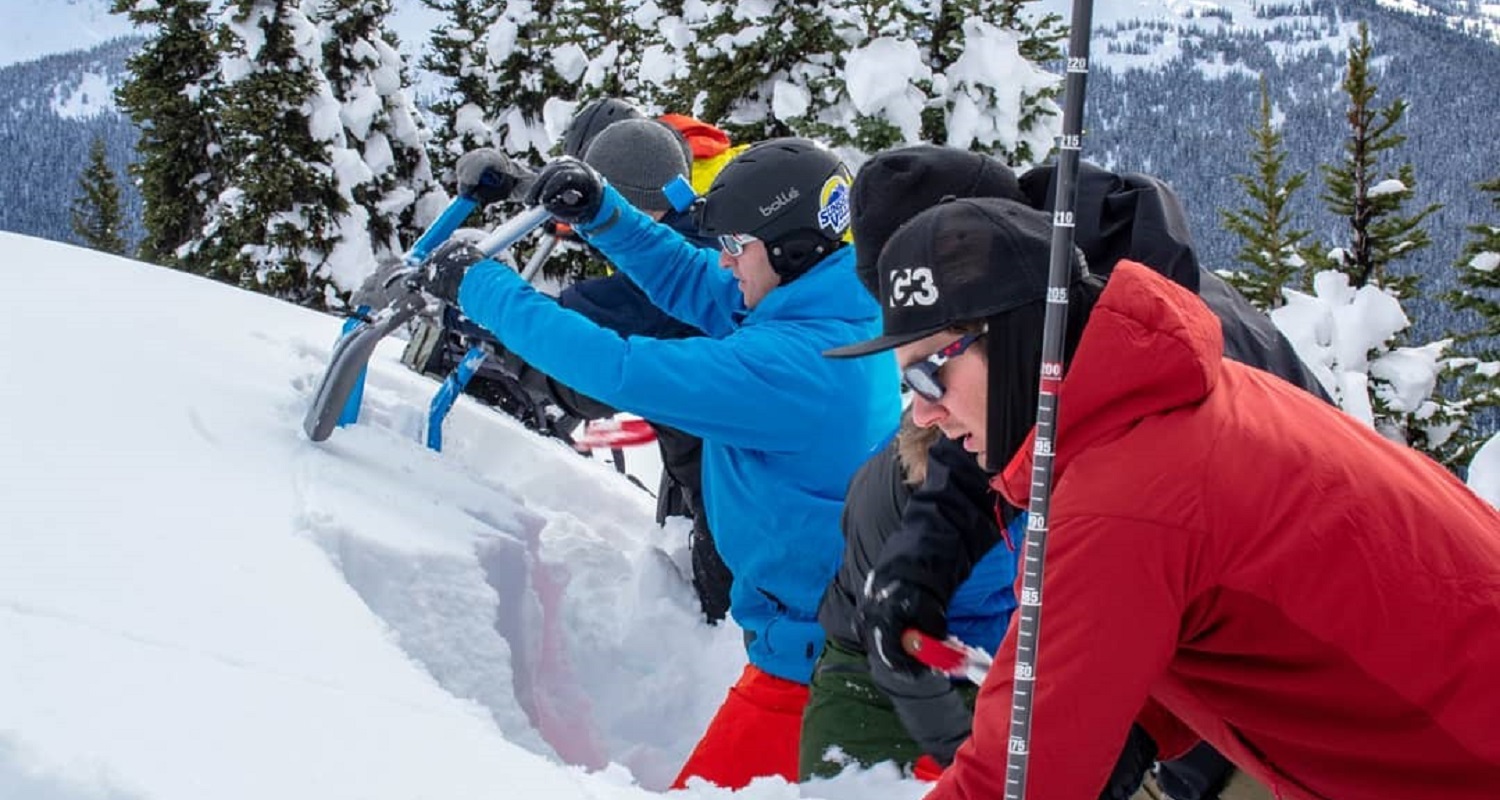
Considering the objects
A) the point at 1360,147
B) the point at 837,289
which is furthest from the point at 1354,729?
the point at 1360,147

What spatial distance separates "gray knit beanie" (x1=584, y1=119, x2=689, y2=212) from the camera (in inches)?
195

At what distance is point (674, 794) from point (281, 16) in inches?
696

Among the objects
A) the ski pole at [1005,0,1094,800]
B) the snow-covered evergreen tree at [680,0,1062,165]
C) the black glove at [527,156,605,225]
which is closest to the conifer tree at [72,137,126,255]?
the snow-covered evergreen tree at [680,0,1062,165]

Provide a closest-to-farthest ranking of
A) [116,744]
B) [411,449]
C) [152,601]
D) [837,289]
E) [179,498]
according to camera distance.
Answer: [116,744] → [152,601] → [179,498] → [837,289] → [411,449]

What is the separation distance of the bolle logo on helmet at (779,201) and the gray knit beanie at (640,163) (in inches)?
55.9

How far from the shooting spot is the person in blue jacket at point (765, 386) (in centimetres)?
339

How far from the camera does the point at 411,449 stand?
4.69 meters

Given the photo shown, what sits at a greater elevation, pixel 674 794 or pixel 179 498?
pixel 179 498

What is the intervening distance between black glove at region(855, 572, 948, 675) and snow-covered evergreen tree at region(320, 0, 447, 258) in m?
17.6

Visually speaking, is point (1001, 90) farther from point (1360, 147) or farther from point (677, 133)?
point (1360, 147)

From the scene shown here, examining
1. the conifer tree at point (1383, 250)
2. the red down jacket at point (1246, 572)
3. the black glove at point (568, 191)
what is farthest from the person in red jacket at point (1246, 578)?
the conifer tree at point (1383, 250)

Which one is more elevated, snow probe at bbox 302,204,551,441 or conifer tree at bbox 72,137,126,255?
snow probe at bbox 302,204,551,441

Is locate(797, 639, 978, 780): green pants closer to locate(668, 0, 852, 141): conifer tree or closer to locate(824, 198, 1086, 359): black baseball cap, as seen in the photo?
locate(824, 198, 1086, 359): black baseball cap

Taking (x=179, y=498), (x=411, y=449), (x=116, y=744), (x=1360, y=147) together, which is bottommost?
(x=1360, y=147)
